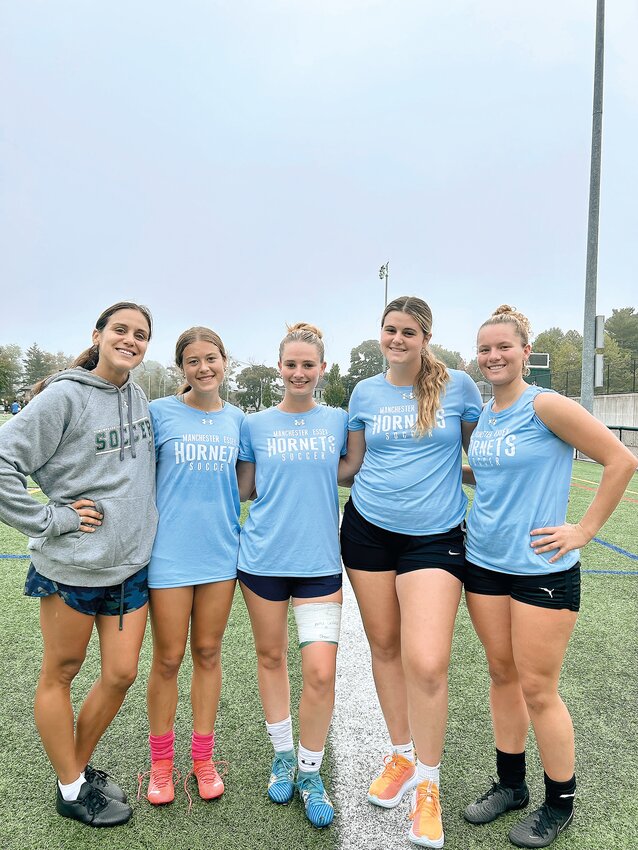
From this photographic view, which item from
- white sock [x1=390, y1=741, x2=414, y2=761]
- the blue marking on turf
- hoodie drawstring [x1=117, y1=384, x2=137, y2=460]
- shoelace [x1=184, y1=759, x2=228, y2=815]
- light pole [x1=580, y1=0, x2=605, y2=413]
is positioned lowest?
the blue marking on turf

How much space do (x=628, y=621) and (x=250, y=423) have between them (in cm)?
371

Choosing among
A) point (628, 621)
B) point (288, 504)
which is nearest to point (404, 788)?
point (288, 504)

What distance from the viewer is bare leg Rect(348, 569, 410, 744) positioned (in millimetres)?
2438

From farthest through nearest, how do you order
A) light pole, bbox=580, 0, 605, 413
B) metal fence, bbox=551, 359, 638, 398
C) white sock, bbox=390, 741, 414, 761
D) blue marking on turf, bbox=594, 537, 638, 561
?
metal fence, bbox=551, 359, 638, 398 → light pole, bbox=580, 0, 605, 413 → blue marking on turf, bbox=594, 537, 638, 561 → white sock, bbox=390, 741, 414, 761

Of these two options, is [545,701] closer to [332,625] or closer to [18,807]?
[332,625]

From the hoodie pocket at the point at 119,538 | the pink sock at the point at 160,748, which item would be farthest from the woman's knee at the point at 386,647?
the hoodie pocket at the point at 119,538

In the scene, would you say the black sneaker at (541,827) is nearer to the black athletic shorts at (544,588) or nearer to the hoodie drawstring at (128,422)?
the black athletic shorts at (544,588)

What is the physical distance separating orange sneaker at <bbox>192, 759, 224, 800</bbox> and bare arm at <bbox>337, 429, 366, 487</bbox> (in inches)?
54.5

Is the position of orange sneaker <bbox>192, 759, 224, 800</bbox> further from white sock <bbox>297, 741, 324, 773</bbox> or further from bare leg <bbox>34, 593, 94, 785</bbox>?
bare leg <bbox>34, 593, 94, 785</bbox>

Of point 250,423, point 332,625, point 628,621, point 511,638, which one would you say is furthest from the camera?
point 628,621

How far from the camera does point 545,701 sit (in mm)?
2137

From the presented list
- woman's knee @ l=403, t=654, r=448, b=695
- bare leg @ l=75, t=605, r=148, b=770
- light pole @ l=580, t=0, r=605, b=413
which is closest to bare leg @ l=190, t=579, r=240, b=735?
bare leg @ l=75, t=605, r=148, b=770

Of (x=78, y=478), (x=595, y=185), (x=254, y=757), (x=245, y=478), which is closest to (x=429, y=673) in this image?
(x=254, y=757)

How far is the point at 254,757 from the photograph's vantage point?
8.66 ft
